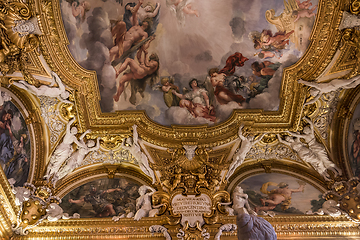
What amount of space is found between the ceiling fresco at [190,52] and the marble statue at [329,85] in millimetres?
1125

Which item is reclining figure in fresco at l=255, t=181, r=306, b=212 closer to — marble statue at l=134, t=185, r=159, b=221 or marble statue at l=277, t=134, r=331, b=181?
marble statue at l=277, t=134, r=331, b=181

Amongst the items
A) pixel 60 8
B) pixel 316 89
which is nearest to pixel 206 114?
pixel 316 89

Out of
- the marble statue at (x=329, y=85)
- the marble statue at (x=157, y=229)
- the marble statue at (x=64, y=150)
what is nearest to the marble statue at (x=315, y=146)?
the marble statue at (x=329, y=85)

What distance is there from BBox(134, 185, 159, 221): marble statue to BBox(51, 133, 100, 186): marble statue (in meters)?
2.53

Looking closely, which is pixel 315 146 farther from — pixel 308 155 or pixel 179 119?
pixel 179 119

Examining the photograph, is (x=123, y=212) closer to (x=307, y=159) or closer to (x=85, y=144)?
(x=85, y=144)

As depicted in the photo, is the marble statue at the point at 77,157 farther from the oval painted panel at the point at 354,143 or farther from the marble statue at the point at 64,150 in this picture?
the oval painted panel at the point at 354,143

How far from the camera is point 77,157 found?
10367 millimetres

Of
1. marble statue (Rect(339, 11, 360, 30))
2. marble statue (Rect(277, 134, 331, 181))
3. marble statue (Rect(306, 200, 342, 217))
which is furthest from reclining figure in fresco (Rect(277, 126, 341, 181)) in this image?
marble statue (Rect(339, 11, 360, 30))

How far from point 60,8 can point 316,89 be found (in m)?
8.42

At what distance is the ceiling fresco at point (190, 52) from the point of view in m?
9.78

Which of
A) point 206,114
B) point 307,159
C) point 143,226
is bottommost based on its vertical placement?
point 143,226

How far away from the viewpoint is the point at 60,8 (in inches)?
344

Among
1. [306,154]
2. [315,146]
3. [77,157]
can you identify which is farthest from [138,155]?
[315,146]
